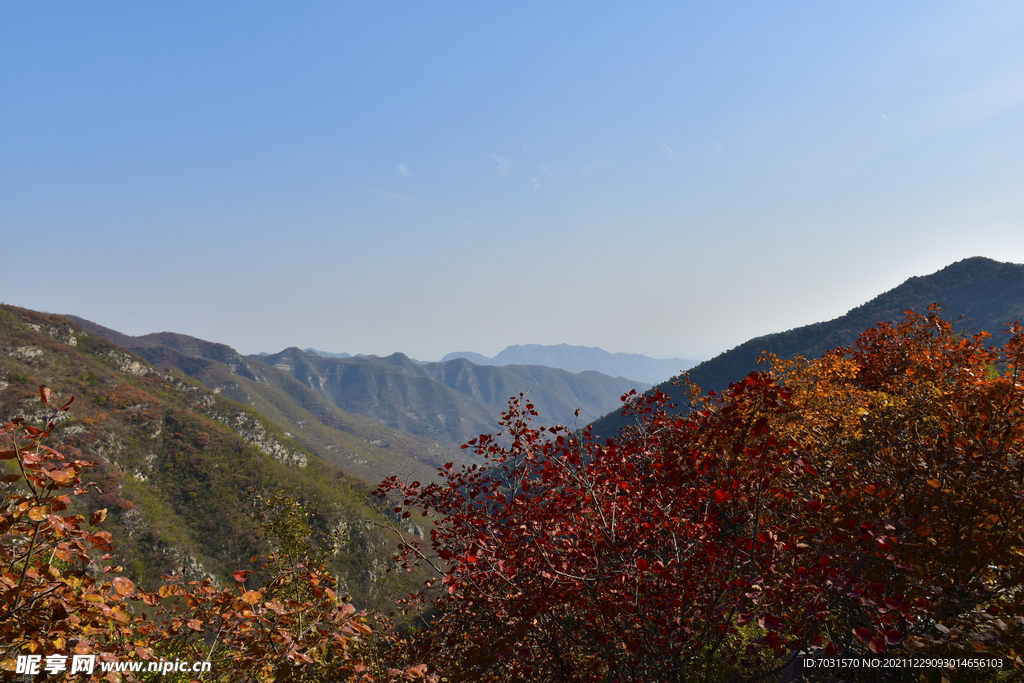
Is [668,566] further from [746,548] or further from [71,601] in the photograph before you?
[71,601]

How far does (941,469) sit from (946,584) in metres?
1.63

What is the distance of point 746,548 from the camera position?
4.60m

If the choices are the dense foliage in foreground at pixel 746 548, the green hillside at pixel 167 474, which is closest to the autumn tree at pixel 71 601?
the dense foliage in foreground at pixel 746 548

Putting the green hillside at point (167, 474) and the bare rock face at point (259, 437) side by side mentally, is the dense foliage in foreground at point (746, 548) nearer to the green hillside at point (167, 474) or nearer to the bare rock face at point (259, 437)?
the green hillside at point (167, 474)

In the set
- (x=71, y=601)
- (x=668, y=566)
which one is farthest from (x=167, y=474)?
(x=668, y=566)

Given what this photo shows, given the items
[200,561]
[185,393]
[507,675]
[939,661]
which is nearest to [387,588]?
[200,561]

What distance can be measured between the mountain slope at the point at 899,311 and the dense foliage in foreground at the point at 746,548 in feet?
356

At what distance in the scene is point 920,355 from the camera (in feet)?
53.3

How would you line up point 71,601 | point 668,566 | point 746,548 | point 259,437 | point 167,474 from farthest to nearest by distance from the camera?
1. point 259,437
2. point 167,474
3. point 668,566
4. point 746,548
5. point 71,601

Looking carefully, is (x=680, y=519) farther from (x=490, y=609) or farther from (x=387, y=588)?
(x=387, y=588)

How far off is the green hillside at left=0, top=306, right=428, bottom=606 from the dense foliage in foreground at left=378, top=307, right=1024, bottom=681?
1854 inches

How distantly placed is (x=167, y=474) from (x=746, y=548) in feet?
274

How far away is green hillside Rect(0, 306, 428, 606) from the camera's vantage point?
55.8 m

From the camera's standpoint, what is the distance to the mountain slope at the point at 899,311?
4572 inches
